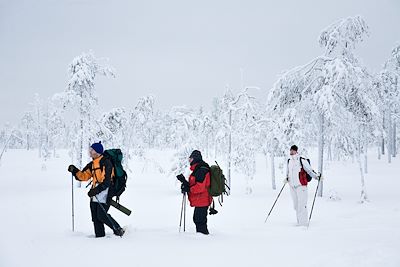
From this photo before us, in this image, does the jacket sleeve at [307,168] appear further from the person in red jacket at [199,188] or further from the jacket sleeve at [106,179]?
the jacket sleeve at [106,179]

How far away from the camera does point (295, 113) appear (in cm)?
1767

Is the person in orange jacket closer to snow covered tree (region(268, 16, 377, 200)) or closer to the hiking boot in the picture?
the hiking boot

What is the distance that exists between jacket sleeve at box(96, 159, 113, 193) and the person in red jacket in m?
1.52

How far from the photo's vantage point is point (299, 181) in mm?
9273

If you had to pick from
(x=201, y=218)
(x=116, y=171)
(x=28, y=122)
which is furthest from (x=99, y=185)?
(x=28, y=122)

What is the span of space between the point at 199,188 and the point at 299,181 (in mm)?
3385

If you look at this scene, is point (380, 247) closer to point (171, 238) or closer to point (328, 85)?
point (171, 238)

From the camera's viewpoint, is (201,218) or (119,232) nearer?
(119,232)

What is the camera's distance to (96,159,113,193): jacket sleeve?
6.61 m

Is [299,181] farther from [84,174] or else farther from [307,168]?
[84,174]

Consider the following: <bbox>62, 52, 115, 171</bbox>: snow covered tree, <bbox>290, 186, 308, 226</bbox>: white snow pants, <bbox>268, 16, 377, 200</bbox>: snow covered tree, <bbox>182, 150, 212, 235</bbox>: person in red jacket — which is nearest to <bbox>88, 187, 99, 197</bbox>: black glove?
<bbox>182, 150, 212, 235</bbox>: person in red jacket

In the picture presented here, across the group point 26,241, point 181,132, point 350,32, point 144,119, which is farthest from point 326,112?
point 144,119

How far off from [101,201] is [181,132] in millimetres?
17508

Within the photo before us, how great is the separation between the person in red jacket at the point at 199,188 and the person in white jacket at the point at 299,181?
3069 mm
